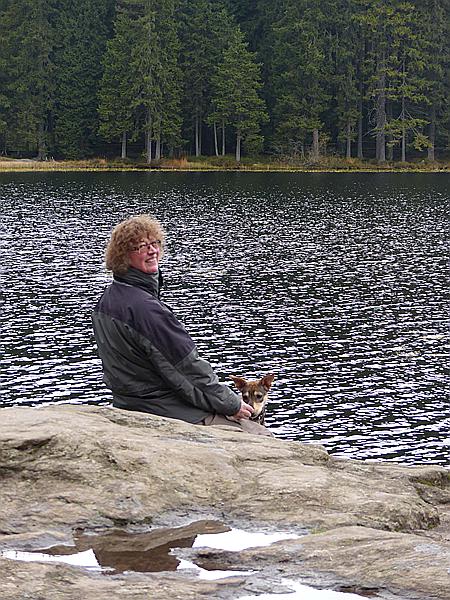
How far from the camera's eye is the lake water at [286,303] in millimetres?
22469

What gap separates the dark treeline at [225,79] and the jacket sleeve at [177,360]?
103087mm

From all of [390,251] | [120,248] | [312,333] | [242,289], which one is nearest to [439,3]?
[390,251]

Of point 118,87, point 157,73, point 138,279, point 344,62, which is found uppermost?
point 344,62

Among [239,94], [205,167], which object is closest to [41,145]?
[205,167]

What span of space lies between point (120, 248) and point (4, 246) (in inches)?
1738

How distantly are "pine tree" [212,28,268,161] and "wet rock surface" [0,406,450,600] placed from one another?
4071 inches

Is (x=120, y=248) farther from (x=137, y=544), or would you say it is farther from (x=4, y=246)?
(x=4, y=246)

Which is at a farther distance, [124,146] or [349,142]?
[124,146]

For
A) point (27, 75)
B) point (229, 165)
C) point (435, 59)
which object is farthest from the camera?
point (27, 75)

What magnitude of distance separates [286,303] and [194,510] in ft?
96.2

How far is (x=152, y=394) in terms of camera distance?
8039 mm

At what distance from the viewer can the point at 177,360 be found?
25.1ft

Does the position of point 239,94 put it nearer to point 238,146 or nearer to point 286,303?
point 238,146

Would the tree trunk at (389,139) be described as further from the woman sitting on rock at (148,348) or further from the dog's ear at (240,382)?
the woman sitting on rock at (148,348)
